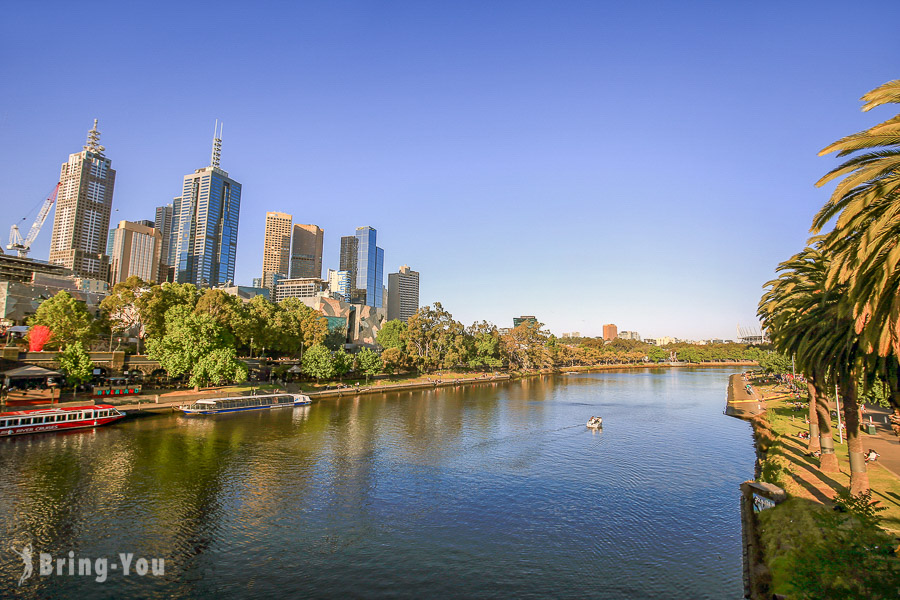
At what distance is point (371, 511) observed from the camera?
3412 centimetres

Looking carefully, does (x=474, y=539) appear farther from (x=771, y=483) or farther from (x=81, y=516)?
(x=81, y=516)

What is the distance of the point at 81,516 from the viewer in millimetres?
31141

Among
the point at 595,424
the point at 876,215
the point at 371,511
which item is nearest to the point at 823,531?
the point at 876,215

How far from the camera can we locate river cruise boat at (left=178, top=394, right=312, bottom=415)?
68.1m

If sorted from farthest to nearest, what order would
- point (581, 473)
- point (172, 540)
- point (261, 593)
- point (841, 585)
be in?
point (581, 473), point (172, 540), point (261, 593), point (841, 585)

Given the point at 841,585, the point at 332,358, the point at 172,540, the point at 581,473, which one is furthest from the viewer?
the point at 332,358

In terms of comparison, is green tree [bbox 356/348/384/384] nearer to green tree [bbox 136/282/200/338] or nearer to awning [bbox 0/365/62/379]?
green tree [bbox 136/282/200/338]

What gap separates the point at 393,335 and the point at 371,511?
4620 inches

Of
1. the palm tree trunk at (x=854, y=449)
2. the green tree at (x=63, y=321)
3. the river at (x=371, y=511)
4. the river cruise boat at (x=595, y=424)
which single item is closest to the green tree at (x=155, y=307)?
the green tree at (x=63, y=321)

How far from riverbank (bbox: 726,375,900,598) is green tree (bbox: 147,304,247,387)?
2932 inches

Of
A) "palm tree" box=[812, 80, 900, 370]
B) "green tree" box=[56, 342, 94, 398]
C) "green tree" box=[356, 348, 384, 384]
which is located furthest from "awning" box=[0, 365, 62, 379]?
"palm tree" box=[812, 80, 900, 370]

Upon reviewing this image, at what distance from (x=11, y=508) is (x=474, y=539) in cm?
3122

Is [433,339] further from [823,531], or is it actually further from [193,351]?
[823,531]

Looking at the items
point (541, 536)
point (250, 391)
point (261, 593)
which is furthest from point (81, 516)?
point (250, 391)
